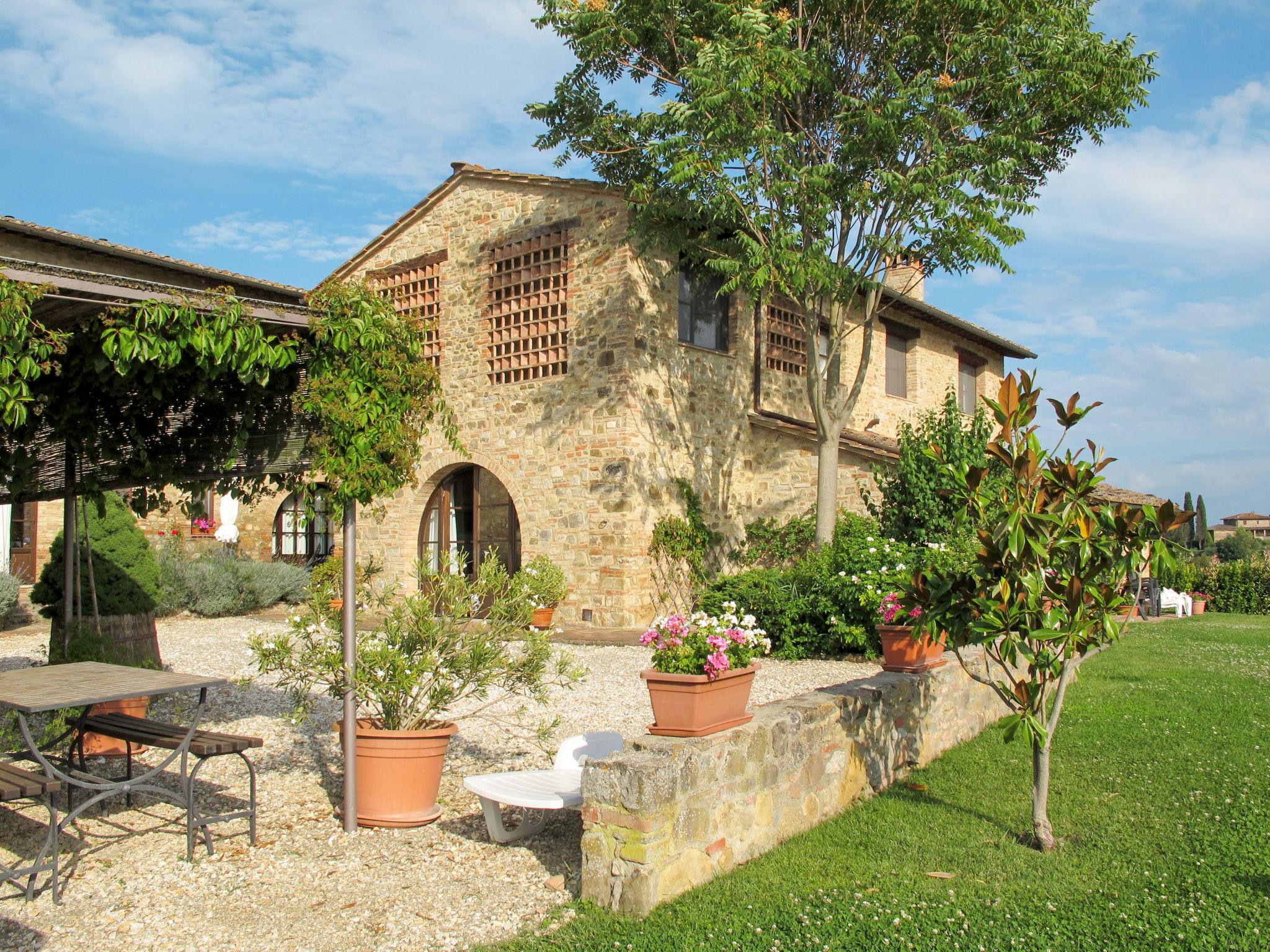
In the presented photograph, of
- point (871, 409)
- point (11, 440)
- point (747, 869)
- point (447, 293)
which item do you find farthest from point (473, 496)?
point (747, 869)

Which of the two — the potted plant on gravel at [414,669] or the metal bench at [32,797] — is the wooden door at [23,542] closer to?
the potted plant on gravel at [414,669]

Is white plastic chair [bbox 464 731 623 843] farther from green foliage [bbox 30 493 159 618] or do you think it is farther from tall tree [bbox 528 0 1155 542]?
tall tree [bbox 528 0 1155 542]

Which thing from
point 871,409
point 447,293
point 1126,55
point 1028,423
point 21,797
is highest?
point 1126,55

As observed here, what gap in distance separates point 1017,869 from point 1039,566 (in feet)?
4.32

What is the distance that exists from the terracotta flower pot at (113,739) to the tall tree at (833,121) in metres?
6.88

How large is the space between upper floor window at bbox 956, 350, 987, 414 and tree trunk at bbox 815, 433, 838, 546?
8.43m

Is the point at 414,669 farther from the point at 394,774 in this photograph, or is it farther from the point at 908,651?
the point at 908,651

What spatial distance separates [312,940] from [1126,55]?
11.3 metres

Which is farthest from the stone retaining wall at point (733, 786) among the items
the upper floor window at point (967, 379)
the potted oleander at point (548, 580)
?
the upper floor window at point (967, 379)

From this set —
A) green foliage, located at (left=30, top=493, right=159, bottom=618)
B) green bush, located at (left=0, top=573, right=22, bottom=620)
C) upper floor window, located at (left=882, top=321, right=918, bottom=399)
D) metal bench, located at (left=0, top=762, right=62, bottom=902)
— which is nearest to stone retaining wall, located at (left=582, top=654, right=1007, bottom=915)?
metal bench, located at (left=0, top=762, right=62, bottom=902)

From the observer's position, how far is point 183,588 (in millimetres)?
14133

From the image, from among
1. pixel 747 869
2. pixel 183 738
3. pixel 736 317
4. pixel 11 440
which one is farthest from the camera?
pixel 736 317

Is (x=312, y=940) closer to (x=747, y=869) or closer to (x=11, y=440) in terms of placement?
(x=747, y=869)

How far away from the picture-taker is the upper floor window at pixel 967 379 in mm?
18938
